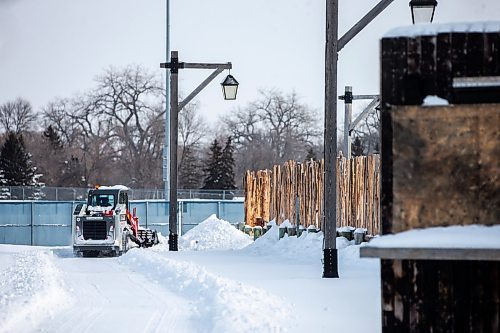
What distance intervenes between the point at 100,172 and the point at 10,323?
7115 cm

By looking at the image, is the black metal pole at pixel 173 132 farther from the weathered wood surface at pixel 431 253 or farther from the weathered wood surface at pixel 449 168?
the weathered wood surface at pixel 431 253

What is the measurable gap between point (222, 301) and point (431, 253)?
552cm

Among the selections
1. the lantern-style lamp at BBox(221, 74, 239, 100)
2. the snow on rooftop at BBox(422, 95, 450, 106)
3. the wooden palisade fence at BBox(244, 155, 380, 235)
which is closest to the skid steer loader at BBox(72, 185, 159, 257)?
the wooden palisade fence at BBox(244, 155, 380, 235)

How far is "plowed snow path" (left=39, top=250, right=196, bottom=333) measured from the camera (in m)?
11.6

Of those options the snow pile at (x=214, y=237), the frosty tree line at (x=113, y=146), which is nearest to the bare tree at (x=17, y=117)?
the frosty tree line at (x=113, y=146)

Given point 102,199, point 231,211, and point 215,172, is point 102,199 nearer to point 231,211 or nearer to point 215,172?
point 231,211

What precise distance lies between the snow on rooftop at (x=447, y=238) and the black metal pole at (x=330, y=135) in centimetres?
770

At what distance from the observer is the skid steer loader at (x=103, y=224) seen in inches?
1120

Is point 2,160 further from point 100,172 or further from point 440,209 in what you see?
point 440,209

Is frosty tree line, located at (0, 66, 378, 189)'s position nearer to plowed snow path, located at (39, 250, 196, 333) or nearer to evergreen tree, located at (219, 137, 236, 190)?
evergreen tree, located at (219, 137, 236, 190)

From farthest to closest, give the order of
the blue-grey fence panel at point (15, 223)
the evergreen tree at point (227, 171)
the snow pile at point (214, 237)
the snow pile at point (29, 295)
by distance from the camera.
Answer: the evergreen tree at point (227, 171)
the blue-grey fence panel at point (15, 223)
the snow pile at point (214, 237)
the snow pile at point (29, 295)

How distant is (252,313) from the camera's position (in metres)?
11.3

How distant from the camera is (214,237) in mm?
34156

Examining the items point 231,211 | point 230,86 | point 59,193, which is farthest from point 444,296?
point 59,193
